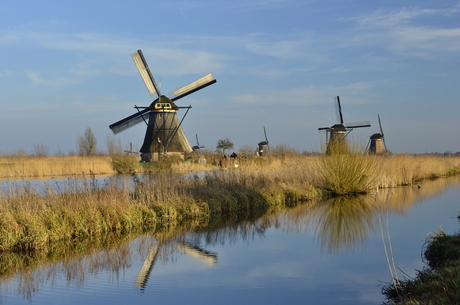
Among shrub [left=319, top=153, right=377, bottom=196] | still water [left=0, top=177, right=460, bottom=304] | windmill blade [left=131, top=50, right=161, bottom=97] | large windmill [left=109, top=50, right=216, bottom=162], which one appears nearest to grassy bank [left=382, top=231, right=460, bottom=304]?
still water [left=0, top=177, right=460, bottom=304]

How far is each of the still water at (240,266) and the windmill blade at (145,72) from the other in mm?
21672

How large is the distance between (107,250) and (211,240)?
6.78 ft

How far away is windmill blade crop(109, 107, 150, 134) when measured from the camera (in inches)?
1246

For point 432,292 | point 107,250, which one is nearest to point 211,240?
point 107,250

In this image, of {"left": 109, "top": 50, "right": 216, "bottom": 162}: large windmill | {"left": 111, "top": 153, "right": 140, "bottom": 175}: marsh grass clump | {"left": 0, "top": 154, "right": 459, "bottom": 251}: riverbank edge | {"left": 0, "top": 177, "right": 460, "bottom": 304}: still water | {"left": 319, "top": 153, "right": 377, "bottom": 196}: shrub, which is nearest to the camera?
{"left": 0, "top": 177, "right": 460, "bottom": 304}: still water

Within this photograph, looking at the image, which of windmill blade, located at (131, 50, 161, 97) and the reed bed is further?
windmill blade, located at (131, 50, 161, 97)

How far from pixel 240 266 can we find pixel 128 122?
25634mm

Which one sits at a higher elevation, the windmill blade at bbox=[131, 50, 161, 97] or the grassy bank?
the windmill blade at bbox=[131, 50, 161, 97]

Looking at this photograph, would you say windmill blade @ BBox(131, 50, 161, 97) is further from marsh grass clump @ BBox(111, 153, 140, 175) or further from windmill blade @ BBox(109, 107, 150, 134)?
marsh grass clump @ BBox(111, 153, 140, 175)

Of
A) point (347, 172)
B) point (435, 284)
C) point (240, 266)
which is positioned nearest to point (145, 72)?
point (347, 172)

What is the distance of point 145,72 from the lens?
32.1m

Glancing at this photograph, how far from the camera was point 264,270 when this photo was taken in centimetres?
727

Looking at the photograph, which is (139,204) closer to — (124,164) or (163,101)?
(124,164)

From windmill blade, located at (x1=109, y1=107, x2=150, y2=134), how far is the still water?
21128mm
